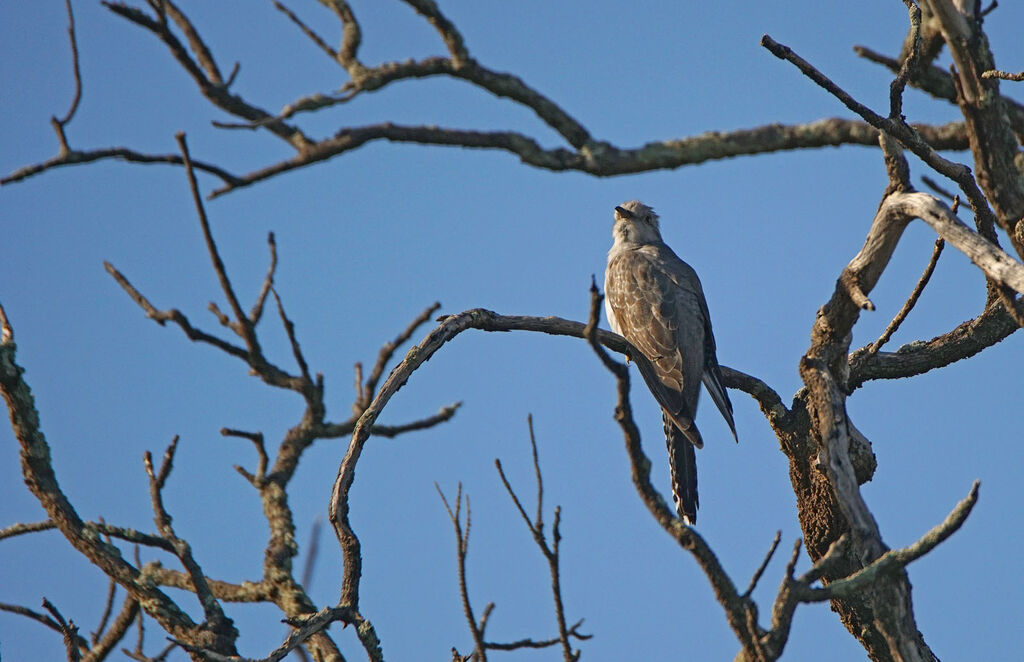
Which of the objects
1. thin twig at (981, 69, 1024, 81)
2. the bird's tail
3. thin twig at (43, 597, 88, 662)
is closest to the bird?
the bird's tail

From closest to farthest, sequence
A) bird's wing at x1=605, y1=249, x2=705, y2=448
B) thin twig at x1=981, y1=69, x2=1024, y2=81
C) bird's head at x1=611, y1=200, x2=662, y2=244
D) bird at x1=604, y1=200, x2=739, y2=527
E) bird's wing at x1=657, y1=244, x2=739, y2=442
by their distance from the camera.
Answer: thin twig at x1=981, y1=69, x2=1024, y2=81, bird's wing at x1=657, y1=244, x2=739, y2=442, bird at x1=604, y1=200, x2=739, y2=527, bird's wing at x1=605, y1=249, x2=705, y2=448, bird's head at x1=611, y1=200, x2=662, y2=244

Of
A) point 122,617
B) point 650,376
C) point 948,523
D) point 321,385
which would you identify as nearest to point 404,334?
point 321,385

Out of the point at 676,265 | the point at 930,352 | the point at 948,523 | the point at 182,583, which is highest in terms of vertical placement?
the point at 676,265

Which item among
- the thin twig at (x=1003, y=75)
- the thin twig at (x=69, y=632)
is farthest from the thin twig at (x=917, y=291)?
the thin twig at (x=69, y=632)

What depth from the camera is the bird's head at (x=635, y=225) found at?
28.1ft

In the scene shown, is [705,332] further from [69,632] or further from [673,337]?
[69,632]

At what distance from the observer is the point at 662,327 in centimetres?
644

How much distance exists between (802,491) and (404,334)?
270cm

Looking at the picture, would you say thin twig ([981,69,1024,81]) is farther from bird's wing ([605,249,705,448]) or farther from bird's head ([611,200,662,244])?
bird's head ([611,200,662,244])

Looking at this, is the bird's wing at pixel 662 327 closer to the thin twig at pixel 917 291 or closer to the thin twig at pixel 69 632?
the thin twig at pixel 917 291

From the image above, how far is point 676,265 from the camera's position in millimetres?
7402

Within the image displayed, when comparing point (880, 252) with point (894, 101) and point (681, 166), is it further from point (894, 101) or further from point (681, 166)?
point (681, 166)

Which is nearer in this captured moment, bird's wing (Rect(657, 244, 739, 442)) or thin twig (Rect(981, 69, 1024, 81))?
thin twig (Rect(981, 69, 1024, 81))

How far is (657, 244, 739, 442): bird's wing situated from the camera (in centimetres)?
550
